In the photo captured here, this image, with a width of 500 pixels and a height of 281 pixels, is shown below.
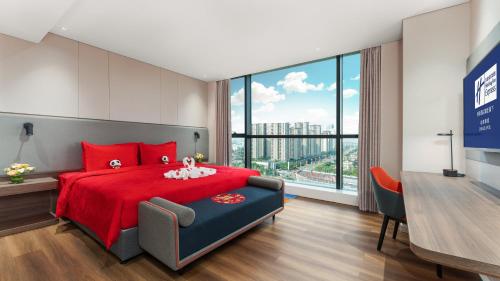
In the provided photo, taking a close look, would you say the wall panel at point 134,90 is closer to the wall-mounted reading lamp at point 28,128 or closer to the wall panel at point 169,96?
the wall panel at point 169,96

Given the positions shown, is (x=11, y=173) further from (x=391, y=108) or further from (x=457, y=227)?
(x=391, y=108)

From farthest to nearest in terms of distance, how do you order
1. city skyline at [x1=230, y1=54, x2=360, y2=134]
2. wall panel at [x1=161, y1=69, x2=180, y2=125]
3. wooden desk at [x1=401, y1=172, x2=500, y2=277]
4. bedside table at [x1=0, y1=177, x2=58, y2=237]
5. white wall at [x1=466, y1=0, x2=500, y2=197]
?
wall panel at [x1=161, y1=69, x2=180, y2=125], city skyline at [x1=230, y1=54, x2=360, y2=134], bedside table at [x1=0, y1=177, x2=58, y2=237], white wall at [x1=466, y1=0, x2=500, y2=197], wooden desk at [x1=401, y1=172, x2=500, y2=277]

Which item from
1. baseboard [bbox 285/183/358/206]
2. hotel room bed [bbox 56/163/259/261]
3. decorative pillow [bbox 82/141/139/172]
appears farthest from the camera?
baseboard [bbox 285/183/358/206]

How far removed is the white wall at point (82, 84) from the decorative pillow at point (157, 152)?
553 millimetres

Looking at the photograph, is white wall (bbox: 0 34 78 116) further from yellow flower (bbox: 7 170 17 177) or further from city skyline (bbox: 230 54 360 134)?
city skyline (bbox: 230 54 360 134)

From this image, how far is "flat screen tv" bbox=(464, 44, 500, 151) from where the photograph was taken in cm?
147

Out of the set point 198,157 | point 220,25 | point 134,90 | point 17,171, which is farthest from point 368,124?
point 17,171

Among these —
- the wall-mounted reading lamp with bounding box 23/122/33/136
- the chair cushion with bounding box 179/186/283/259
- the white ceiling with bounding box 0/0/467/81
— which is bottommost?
the chair cushion with bounding box 179/186/283/259

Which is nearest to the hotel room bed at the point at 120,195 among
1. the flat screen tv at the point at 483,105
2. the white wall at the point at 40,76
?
the white wall at the point at 40,76

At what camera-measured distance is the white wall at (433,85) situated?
247 centimetres

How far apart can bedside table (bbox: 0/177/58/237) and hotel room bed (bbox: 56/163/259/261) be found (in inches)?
9.2

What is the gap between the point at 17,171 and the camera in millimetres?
2627

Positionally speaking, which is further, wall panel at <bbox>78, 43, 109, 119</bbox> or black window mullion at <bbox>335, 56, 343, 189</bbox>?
black window mullion at <bbox>335, 56, 343, 189</bbox>

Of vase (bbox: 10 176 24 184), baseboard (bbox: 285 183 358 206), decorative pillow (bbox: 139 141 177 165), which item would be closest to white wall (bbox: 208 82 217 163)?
decorative pillow (bbox: 139 141 177 165)
